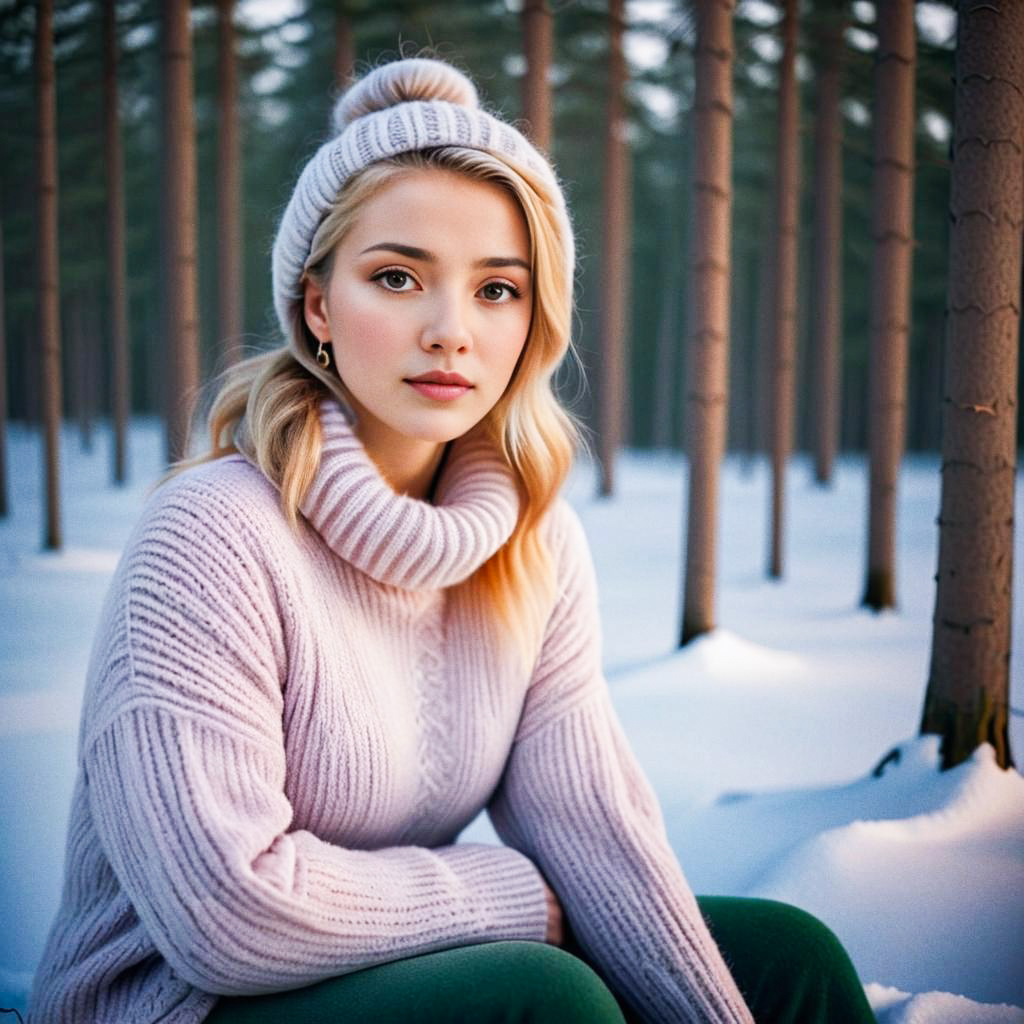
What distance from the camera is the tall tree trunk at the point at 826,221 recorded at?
328 inches

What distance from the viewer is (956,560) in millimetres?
2926

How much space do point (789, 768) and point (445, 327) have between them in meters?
2.57

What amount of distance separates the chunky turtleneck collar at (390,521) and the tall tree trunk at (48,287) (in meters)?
5.41

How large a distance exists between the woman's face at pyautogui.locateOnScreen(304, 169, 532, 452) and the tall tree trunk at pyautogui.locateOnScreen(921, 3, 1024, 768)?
189cm

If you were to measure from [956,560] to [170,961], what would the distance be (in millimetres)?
2544

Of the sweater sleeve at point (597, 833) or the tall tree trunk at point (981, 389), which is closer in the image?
the sweater sleeve at point (597, 833)

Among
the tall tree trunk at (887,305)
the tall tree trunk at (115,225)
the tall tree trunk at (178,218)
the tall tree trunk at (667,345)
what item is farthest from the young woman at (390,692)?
the tall tree trunk at (667,345)

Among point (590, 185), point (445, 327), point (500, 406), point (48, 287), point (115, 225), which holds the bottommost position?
point (500, 406)

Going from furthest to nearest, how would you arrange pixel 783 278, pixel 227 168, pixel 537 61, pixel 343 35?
pixel 227 168 → pixel 343 35 → pixel 783 278 → pixel 537 61

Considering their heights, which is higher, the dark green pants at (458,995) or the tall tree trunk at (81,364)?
the tall tree trunk at (81,364)

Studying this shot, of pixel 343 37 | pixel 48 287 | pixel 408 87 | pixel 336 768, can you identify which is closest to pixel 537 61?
pixel 48 287

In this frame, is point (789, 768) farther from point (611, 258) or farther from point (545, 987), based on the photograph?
point (611, 258)

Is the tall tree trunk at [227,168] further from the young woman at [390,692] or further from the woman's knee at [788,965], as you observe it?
the woman's knee at [788,965]

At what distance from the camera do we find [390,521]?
1.55 m
